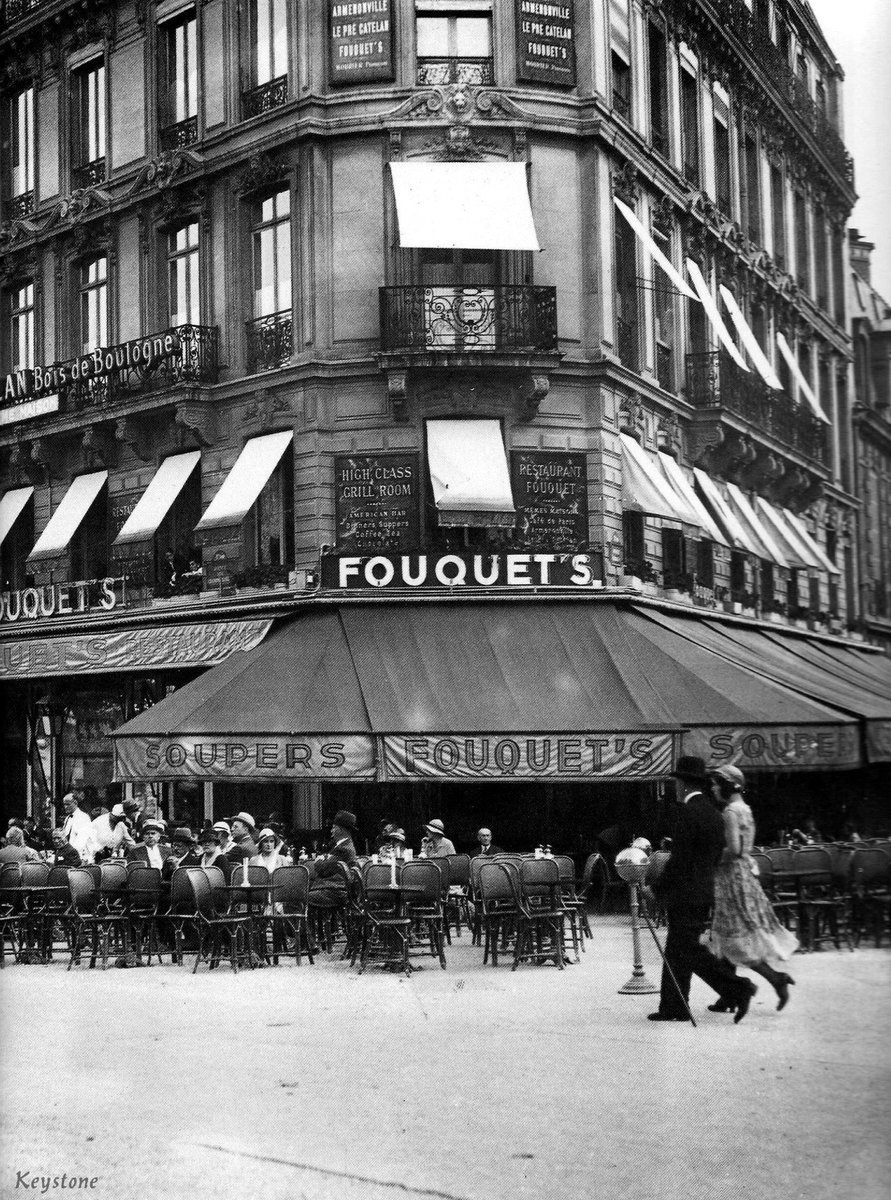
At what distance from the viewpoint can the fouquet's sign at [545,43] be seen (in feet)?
78.5

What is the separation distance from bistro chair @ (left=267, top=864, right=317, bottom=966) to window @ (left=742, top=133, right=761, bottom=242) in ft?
45.0

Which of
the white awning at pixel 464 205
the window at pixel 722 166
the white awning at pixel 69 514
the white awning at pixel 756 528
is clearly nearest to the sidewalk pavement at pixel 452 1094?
the white awning at pixel 464 205

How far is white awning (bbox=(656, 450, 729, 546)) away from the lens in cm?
2480

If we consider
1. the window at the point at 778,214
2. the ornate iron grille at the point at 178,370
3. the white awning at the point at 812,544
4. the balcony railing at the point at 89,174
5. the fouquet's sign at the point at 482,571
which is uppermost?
the balcony railing at the point at 89,174

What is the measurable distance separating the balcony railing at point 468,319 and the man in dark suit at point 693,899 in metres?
12.6

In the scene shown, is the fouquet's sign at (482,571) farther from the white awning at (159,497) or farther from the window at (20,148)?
the window at (20,148)

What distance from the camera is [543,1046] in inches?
436

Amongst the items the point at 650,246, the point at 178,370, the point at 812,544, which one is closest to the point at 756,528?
the point at 812,544

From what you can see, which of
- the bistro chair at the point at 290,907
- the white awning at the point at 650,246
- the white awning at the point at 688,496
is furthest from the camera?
the white awning at the point at 688,496

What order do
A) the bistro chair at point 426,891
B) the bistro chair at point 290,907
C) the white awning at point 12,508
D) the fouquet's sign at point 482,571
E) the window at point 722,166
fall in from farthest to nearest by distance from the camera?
the white awning at point 12,508 < the window at point 722,166 < the fouquet's sign at point 482,571 < the bistro chair at point 290,907 < the bistro chair at point 426,891

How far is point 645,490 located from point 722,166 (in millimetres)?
6644

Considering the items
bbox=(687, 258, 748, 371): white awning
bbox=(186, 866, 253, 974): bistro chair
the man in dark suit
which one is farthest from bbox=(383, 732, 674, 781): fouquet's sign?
the man in dark suit

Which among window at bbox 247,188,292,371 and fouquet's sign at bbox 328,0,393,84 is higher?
fouquet's sign at bbox 328,0,393,84

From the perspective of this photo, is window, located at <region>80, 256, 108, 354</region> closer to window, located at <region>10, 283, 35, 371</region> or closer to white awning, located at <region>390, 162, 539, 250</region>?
window, located at <region>10, 283, 35, 371</region>
